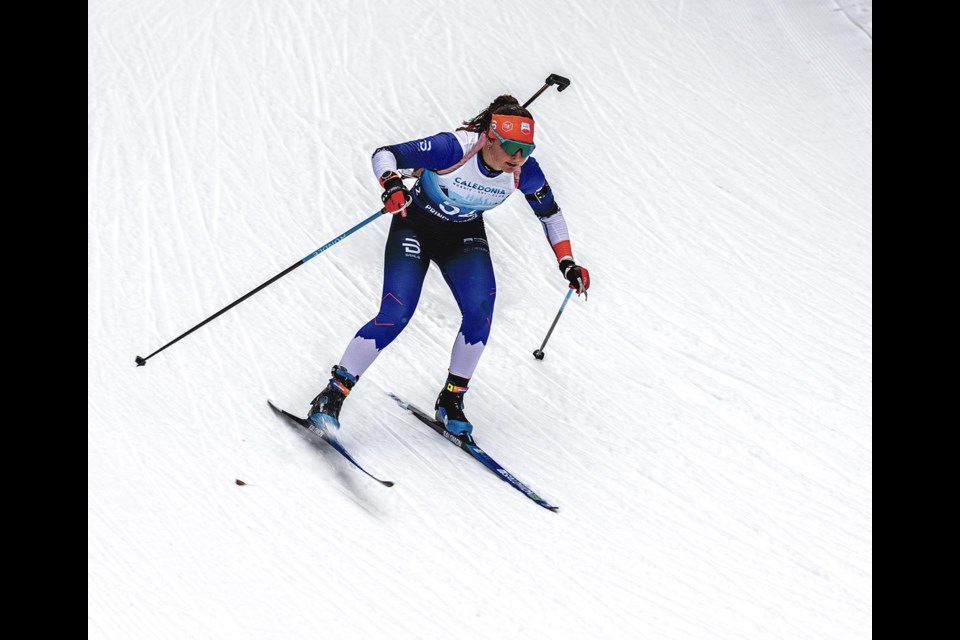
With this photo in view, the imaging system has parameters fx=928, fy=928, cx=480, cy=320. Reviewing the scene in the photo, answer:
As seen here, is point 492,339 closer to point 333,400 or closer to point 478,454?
point 478,454

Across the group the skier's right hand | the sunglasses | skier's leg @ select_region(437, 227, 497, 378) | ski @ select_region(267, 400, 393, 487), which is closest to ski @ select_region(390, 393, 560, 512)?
skier's leg @ select_region(437, 227, 497, 378)

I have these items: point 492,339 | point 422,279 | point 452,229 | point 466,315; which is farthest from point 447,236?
point 492,339

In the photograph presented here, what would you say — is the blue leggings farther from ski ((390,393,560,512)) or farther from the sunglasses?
the sunglasses

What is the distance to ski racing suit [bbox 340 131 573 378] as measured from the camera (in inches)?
156

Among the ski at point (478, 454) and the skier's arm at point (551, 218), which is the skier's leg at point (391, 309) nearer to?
the ski at point (478, 454)

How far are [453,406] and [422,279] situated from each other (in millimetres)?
603

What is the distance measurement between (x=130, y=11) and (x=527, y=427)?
669 centimetres

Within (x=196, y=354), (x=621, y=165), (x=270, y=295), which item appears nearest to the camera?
(x=196, y=354)

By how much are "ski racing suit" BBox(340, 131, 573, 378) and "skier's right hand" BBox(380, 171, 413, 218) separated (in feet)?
0.17

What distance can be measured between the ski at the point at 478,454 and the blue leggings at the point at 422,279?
28 cm

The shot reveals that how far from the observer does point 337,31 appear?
9.17 meters

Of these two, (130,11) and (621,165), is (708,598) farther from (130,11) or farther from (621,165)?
(130,11)

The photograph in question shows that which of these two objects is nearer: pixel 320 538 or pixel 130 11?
pixel 320 538


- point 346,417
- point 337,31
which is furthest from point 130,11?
point 346,417
